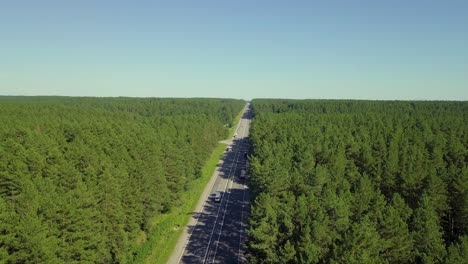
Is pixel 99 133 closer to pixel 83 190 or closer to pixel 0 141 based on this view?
pixel 0 141

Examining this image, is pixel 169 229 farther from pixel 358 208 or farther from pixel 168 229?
pixel 358 208

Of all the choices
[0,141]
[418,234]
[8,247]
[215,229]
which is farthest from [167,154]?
[418,234]

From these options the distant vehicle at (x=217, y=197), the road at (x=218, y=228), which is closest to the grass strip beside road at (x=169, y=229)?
the road at (x=218, y=228)

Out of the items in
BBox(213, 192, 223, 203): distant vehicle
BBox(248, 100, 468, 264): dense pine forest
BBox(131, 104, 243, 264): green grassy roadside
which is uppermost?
BBox(248, 100, 468, 264): dense pine forest

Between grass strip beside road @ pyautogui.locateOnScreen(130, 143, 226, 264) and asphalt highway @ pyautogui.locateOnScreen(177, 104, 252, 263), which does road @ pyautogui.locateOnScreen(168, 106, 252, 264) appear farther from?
grass strip beside road @ pyautogui.locateOnScreen(130, 143, 226, 264)

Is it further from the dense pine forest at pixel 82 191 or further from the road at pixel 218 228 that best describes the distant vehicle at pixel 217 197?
the dense pine forest at pixel 82 191

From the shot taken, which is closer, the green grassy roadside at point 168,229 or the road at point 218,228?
the green grassy roadside at point 168,229

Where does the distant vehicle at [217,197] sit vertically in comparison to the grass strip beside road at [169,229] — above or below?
above

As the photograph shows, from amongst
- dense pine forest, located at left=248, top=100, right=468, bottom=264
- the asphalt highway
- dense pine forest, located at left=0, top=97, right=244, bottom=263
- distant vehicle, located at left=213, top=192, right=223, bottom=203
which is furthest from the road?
dense pine forest, located at left=248, top=100, right=468, bottom=264
